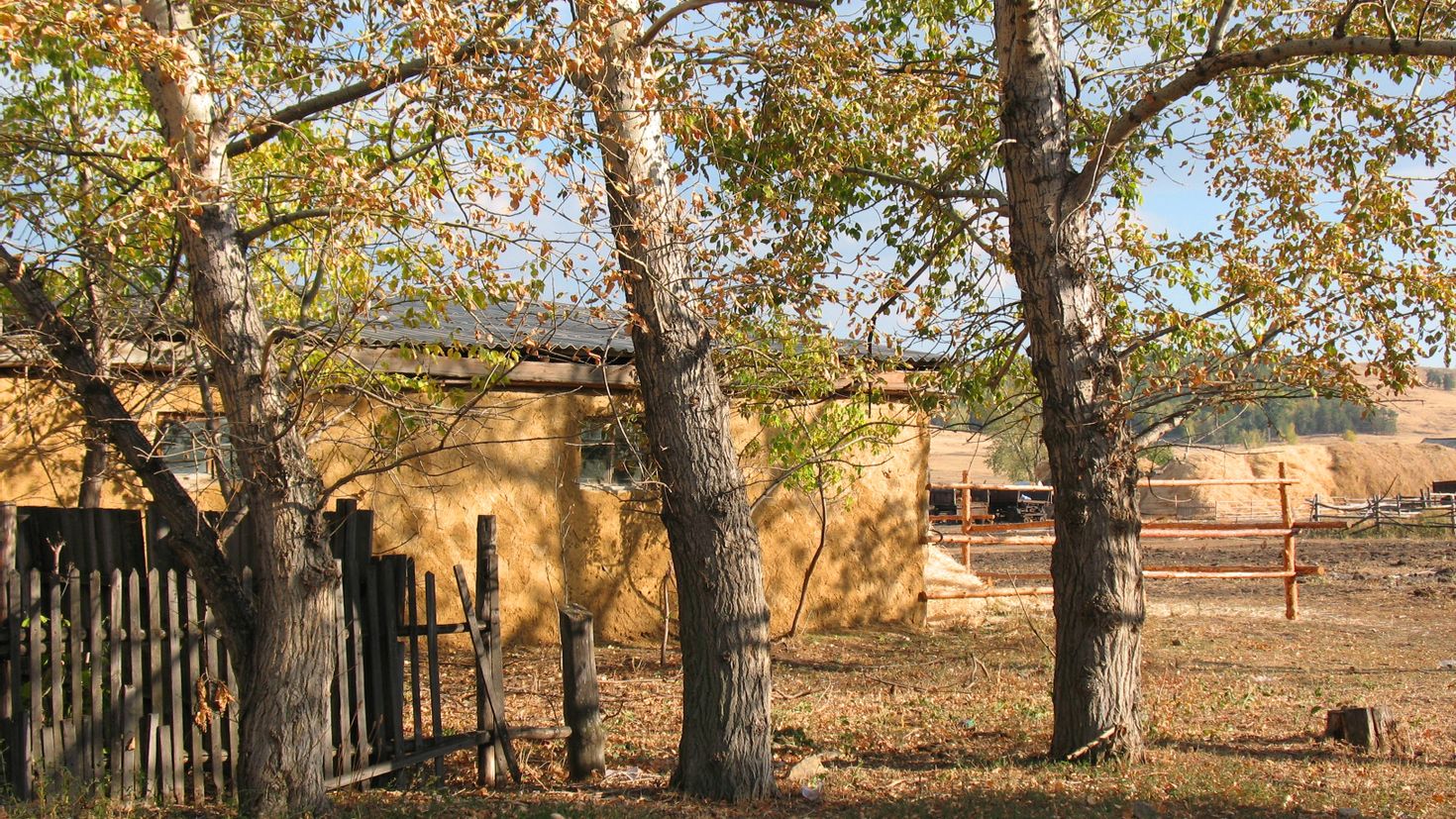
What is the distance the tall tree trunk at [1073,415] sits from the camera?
679 cm

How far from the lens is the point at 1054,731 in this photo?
707 centimetres

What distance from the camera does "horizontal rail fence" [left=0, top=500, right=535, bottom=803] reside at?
541cm

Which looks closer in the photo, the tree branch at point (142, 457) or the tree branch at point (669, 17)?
the tree branch at point (142, 457)

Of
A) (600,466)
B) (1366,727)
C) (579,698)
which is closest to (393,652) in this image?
(579,698)

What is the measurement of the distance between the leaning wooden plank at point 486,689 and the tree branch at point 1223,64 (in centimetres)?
430

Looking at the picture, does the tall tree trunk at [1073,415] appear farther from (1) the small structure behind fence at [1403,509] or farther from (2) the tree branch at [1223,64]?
(1) the small structure behind fence at [1403,509]

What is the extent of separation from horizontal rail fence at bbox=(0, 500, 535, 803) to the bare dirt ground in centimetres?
49

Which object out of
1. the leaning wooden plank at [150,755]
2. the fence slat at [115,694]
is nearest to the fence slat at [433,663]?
the leaning wooden plank at [150,755]

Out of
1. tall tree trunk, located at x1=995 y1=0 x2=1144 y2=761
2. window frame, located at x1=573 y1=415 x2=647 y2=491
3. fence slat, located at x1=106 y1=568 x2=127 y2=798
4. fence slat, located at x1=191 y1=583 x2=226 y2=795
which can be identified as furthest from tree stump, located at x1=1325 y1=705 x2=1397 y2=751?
fence slat, located at x1=106 y1=568 x2=127 y2=798

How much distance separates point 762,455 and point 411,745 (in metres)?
5.97

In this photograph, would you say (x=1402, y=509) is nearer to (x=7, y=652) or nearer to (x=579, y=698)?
(x=579, y=698)

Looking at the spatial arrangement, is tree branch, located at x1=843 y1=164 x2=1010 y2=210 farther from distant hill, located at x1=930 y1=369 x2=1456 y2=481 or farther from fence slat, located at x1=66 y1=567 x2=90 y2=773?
distant hill, located at x1=930 y1=369 x2=1456 y2=481

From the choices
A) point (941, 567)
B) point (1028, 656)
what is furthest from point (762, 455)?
point (941, 567)

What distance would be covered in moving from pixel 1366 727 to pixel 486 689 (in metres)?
5.64
